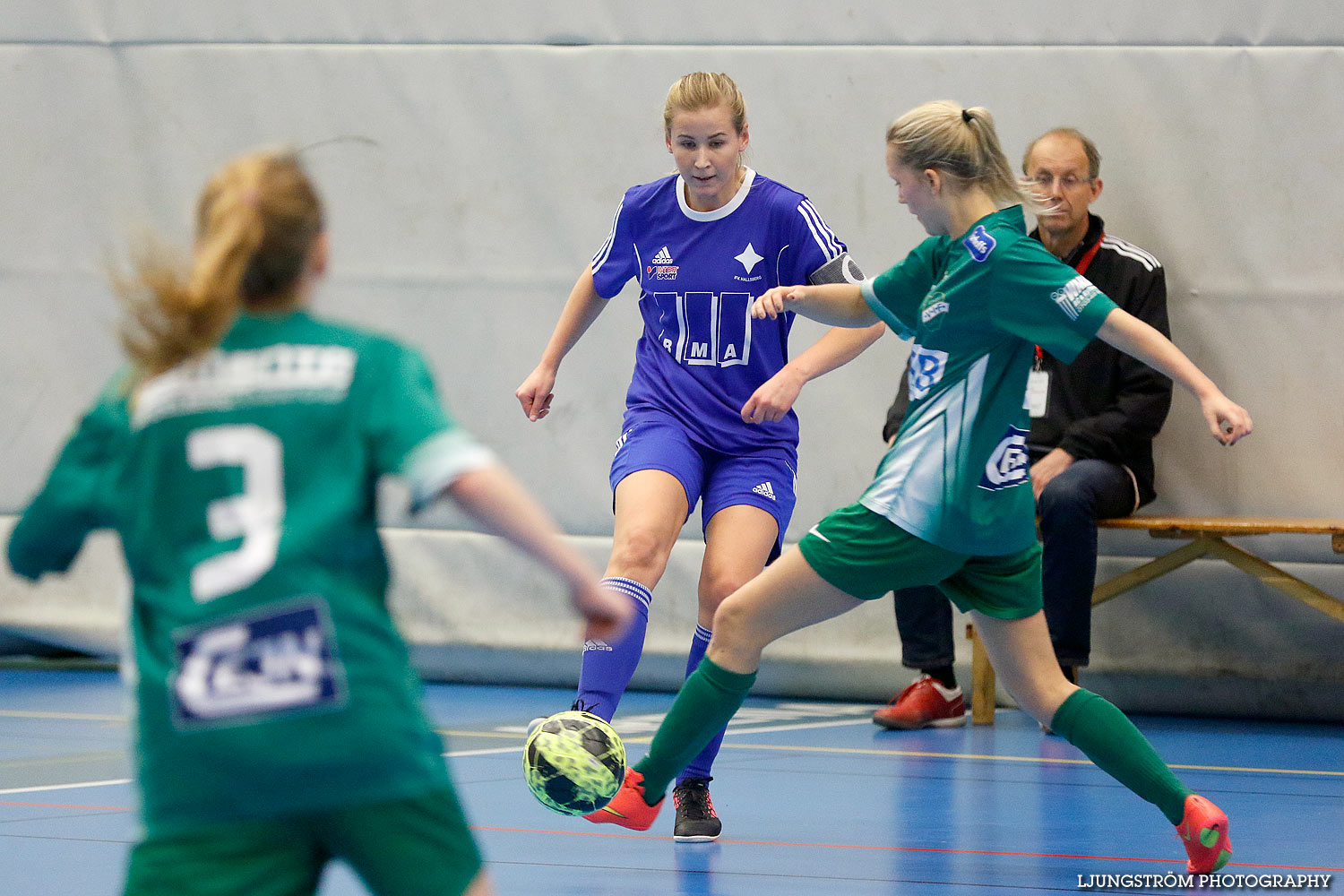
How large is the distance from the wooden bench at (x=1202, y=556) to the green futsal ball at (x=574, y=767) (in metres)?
2.92

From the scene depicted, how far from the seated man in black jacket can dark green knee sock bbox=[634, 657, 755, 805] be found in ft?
8.56

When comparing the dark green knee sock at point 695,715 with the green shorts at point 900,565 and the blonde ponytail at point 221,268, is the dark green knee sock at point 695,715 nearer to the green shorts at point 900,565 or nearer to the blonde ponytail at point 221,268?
the green shorts at point 900,565

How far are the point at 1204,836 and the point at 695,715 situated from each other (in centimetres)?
114

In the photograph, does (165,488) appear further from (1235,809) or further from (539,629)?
(539,629)

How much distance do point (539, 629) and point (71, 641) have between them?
239cm

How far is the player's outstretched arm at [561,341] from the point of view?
4484 mm

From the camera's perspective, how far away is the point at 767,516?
13.8ft

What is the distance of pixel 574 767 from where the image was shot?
3.58m

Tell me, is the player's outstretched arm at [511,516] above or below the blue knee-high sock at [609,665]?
above

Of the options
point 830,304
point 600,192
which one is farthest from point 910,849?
point 600,192

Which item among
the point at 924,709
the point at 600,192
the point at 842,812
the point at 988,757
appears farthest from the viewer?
the point at 600,192

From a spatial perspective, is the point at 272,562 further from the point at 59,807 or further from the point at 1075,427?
the point at 1075,427

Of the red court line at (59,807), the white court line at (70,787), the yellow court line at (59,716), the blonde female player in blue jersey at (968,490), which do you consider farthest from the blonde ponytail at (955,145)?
the yellow court line at (59,716)

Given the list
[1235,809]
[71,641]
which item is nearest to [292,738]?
[1235,809]
